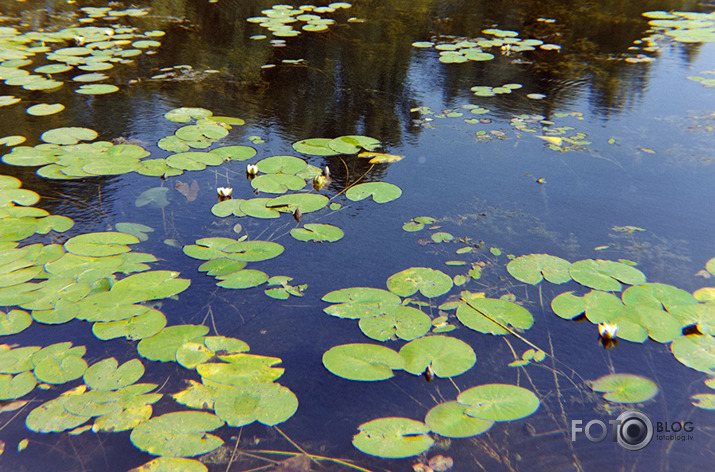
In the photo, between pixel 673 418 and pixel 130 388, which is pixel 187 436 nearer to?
pixel 130 388

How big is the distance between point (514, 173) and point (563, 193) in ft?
1.10

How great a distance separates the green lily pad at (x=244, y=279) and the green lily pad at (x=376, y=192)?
32.2 inches

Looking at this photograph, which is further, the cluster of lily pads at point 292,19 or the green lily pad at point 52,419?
the cluster of lily pads at point 292,19

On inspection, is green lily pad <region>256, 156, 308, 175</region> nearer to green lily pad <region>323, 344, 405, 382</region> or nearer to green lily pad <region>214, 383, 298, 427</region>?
green lily pad <region>323, 344, 405, 382</region>

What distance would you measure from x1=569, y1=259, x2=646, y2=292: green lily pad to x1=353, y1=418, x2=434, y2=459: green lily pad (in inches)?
41.9

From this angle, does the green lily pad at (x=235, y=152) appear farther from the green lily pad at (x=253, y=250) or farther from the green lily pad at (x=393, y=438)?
the green lily pad at (x=393, y=438)

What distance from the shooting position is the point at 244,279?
2.11 m

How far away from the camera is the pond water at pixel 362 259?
1.50m

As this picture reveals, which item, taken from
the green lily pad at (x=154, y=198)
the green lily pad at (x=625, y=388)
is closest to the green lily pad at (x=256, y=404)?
the green lily pad at (x=625, y=388)

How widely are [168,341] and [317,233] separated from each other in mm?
912

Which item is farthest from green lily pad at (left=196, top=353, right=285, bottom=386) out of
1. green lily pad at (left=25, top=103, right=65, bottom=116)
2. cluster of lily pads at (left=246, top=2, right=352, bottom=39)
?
cluster of lily pads at (left=246, top=2, right=352, bottom=39)

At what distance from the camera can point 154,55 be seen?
5.11 m

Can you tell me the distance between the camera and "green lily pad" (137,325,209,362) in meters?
1.74
